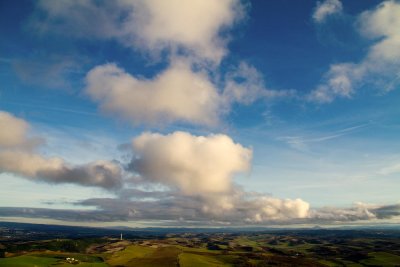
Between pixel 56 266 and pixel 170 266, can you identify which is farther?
pixel 170 266

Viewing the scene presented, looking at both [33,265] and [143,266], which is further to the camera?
[143,266]

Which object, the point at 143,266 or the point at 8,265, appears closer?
the point at 8,265

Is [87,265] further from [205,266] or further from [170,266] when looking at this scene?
[205,266]

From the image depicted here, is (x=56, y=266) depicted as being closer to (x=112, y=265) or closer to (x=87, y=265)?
(x=87, y=265)

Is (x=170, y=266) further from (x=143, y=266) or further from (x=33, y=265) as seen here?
(x=33, y=265)

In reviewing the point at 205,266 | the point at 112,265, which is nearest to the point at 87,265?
the point at 112,265

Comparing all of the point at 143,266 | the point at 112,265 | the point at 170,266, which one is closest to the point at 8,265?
the point at 112,265

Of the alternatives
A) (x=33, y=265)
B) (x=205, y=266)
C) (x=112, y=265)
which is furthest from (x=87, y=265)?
(x=205, y=266)
